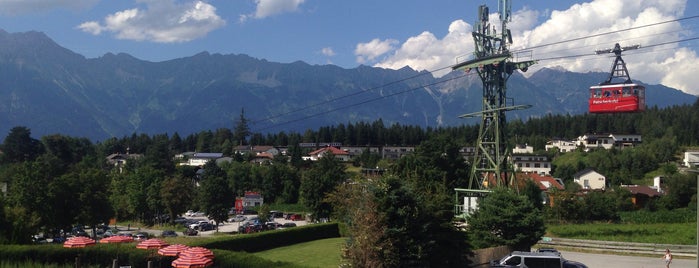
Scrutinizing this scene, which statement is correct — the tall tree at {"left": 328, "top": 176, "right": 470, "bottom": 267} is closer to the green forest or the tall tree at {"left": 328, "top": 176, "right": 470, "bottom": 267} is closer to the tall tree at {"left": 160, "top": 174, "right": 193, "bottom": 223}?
the green forest

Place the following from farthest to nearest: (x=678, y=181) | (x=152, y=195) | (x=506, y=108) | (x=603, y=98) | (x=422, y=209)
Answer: (x=678, y=181) < (x=152, y=195) < (x=506, y=108) < (x=603, y=98) < (x=422, y=209)

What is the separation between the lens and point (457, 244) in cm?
2423

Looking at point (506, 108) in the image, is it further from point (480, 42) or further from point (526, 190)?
point (526, 190)

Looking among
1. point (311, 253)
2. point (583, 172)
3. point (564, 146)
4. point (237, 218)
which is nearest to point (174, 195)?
point (237, 218)

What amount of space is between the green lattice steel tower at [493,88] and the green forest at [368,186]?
387cm

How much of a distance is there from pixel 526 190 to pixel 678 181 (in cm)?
2658

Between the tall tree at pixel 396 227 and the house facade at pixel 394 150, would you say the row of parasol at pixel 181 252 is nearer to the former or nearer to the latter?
the tall tree at pixel 396 227

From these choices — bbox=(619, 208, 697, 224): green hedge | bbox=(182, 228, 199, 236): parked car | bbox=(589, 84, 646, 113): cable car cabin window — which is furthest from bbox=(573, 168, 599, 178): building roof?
bbox=(182, 228, 199, 236): parked car

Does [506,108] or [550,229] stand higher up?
[506,108]

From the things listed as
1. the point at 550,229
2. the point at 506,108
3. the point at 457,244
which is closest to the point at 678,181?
the point at 550,229

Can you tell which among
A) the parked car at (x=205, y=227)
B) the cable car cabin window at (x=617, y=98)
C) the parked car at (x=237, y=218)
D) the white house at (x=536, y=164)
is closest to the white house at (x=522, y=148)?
the white house at (x=536, y=164)

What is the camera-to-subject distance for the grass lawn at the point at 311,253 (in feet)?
104

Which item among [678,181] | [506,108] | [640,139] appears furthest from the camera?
[640,139]

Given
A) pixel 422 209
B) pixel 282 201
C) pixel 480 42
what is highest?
pixel 480 42
